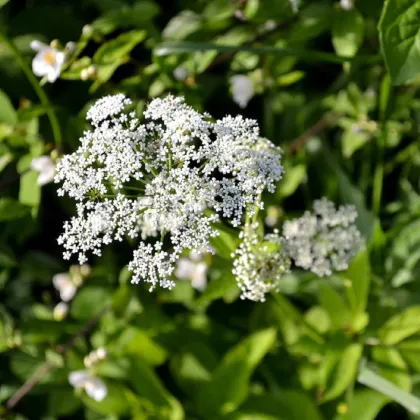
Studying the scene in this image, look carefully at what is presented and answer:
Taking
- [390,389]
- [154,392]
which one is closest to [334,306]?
[390,389]

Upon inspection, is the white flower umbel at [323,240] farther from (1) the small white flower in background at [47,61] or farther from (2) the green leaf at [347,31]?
(1) the small white flower in background at [47,61]

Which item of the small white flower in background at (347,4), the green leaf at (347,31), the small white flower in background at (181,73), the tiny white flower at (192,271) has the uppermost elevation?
the small white flower in background at (181,73)

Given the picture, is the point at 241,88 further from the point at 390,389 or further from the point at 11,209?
the point at 390,389

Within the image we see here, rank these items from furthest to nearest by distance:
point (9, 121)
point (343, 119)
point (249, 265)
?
point (343, 119) < point (9, 121) < point (249, 265)

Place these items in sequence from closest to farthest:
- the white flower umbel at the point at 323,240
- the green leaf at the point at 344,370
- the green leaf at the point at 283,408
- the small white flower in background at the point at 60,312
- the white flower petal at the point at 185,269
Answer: the white flower umbel at the point at 323,240
the green leaf at the point at 344,370
the green leaf at the point at 283,408
the white flower petal at the point at 185,269
the small white flower in background at the point at 60,312

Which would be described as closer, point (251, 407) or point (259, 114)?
point (251, 407)

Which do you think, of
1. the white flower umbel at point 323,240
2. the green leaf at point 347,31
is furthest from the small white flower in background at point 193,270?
the green leaf at point 347,31

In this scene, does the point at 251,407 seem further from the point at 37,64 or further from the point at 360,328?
the point at 37,64

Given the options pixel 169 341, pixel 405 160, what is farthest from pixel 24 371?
pixel 405 160
